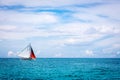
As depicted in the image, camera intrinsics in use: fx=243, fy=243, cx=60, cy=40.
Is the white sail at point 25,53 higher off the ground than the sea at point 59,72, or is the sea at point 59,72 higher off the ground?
the white sail at point 25,53

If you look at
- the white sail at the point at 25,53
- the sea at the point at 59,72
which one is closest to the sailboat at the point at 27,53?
the white sail at the point at 25,53

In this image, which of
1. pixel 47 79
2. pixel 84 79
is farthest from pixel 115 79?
pixel 47 79

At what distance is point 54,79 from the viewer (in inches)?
1763

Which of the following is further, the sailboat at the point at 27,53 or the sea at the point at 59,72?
the sailboat at the point at 27,53

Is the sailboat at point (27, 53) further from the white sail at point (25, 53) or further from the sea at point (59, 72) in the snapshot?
the sea at point (59, 72)

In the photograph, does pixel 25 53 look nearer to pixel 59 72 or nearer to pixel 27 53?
pixel 27 53

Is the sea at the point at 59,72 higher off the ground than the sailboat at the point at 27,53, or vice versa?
the sailboat at the point at 27,53

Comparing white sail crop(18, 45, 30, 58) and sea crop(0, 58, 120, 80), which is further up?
white sail crop(18, 45, 30, 58)

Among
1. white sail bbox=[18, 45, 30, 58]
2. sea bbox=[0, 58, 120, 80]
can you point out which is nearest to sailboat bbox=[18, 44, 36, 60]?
white sail bbox=[18, 45, 30, 58]

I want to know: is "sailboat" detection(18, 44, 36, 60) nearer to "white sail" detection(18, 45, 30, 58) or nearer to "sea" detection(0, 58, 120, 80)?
"white sail" detection(18, 45, 30, 58)

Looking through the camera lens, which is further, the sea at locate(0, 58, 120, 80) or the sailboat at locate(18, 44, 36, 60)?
the sailboat at locate(18, 44, 36, 60)

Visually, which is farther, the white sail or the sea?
the white sail

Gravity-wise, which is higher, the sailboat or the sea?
the sailboat

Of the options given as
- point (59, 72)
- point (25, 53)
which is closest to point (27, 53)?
point (25, 53)
